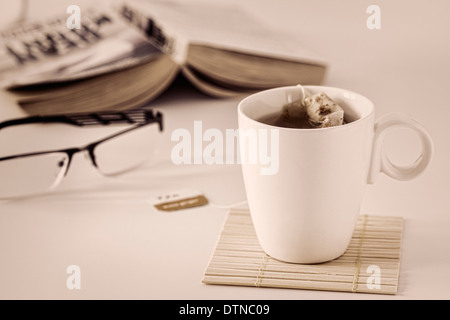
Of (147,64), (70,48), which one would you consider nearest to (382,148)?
(147,64)

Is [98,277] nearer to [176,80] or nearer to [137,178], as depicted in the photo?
[137,178]

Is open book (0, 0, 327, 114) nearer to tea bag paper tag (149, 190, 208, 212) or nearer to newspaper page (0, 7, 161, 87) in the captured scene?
newspaper page (0, 7, 161, 87)

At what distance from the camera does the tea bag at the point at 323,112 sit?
2.90 ft

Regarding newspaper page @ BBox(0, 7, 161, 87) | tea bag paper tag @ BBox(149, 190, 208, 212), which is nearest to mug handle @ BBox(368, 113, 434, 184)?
tea bag paper tag @ BBox(149, 190, 208, 212)

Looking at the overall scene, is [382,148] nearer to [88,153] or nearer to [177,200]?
[177,200]

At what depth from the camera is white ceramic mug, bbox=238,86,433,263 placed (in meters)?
0.86

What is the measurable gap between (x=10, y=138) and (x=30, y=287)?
0.51m

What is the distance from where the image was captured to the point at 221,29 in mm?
1512

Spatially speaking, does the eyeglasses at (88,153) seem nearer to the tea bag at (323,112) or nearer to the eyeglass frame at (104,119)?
the eyeglass frame at (104,119)

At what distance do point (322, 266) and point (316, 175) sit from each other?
4.6 inches

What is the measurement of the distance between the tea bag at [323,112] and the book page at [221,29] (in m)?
0.52

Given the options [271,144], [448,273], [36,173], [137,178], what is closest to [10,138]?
[36,173]

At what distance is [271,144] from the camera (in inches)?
34.2

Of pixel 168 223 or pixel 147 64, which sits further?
pixel 147 64
